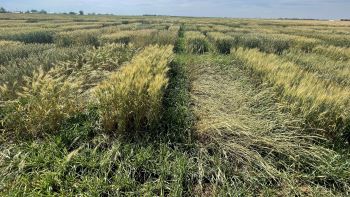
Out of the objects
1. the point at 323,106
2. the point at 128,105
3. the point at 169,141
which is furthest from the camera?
the point at 323,106

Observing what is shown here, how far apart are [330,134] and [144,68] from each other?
343 centimetres

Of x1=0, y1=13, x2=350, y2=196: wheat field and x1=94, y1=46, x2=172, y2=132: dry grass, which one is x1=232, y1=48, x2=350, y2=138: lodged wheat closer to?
x1=0, y1=13, x2=350, y2=196: wheat field

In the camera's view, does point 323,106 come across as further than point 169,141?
Yes

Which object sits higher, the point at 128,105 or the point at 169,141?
the point at 128,105

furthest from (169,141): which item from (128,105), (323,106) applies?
(323,106)

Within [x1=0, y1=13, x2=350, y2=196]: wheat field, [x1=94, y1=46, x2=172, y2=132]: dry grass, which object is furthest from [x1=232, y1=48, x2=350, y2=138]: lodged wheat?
[x1=94, y1=46, x2=172, y2=132]: dry grass

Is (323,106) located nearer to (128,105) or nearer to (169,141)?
(169,141)

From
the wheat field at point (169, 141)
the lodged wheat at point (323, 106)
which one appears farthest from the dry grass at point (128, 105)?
the lodged wheat at point (323, 106)

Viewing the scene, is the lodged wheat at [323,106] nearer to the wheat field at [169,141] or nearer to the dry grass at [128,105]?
the wheat field at [169,141]

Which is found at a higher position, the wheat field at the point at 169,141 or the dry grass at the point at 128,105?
the dry grass at the point at 128,105

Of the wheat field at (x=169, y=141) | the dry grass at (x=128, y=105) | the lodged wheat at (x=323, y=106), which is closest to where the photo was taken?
the wheat field at (x=169, y=141)

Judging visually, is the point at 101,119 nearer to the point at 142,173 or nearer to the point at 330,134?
the point at 142,173

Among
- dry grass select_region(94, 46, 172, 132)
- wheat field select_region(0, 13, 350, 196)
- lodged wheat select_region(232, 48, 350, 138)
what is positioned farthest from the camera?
lodged wheat select_region(232, 48, 350, 138)

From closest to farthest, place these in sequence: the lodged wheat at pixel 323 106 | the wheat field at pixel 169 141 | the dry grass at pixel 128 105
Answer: the wheat field at pixel 169 141 → the dry grass at pixel 128 105 → the lodged wheat at pixel 323 106
